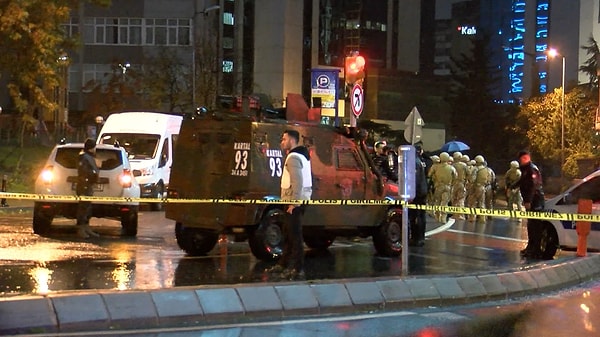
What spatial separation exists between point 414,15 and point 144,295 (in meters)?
90.7

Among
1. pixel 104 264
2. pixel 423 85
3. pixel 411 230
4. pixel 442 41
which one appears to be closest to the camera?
pixel 104 264

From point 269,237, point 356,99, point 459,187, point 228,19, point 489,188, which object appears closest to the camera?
point 269,237

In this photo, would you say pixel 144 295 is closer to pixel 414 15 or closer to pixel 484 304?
pixel 484 304

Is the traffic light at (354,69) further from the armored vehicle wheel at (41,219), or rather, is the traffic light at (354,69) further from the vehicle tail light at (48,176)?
the armored vehicle wheel at (41,219)

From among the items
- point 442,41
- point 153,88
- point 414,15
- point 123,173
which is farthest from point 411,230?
point 442,41

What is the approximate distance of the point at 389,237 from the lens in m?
12.9

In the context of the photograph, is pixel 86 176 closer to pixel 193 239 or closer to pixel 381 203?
pixel 193 239

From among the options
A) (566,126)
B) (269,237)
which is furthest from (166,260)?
(566,126)

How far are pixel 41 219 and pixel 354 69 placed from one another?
25.7ft

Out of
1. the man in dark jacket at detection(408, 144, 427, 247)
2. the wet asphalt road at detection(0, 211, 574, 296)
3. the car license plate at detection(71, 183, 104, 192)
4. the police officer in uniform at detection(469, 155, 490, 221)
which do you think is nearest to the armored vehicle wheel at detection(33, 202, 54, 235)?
the wet asphalt road at detection(0, 211, 574, 296)

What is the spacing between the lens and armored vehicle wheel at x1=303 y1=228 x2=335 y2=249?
12739 mm

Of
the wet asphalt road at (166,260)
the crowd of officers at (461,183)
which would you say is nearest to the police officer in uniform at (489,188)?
the crowd of officers at (461,183)

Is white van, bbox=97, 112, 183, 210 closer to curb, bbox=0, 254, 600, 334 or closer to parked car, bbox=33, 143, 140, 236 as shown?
parked car, bbox=33, 143, 140, 236

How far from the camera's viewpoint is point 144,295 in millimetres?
7934
